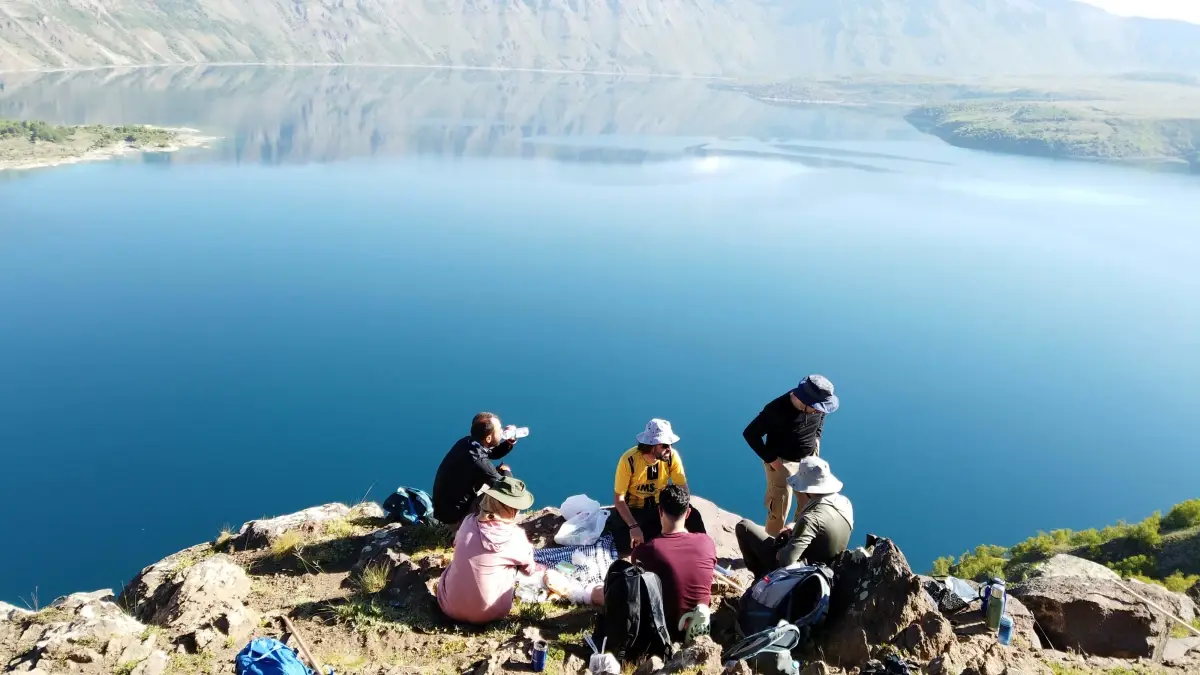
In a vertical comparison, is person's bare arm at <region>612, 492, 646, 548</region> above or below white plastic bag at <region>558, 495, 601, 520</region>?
above

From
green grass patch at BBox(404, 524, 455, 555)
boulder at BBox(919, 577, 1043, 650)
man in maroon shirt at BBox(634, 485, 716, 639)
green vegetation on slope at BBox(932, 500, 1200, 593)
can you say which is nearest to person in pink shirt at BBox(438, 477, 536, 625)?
man in maroon shirt at BBox(634, 485, 716, 639)

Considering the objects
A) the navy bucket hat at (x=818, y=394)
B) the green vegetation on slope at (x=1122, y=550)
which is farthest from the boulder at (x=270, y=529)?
the green vegetation on slope at (x=1122, y=550)

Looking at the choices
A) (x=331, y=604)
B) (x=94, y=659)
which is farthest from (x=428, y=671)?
(x=94, y=659)

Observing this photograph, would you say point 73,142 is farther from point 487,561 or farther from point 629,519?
point 487,561

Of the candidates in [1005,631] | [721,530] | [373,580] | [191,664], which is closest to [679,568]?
[1005,631]

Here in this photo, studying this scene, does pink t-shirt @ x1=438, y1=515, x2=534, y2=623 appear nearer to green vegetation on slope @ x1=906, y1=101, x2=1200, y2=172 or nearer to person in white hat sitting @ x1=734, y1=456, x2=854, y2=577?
person in white hat sitting @ x1=734, y1=456, x2=854, y2=577

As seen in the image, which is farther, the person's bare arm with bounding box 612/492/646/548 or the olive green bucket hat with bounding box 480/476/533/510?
the person's bare arm with bounding box 612/492/646/548

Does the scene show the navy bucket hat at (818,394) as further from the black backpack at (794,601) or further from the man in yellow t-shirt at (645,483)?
the black backpack at (794,601)
